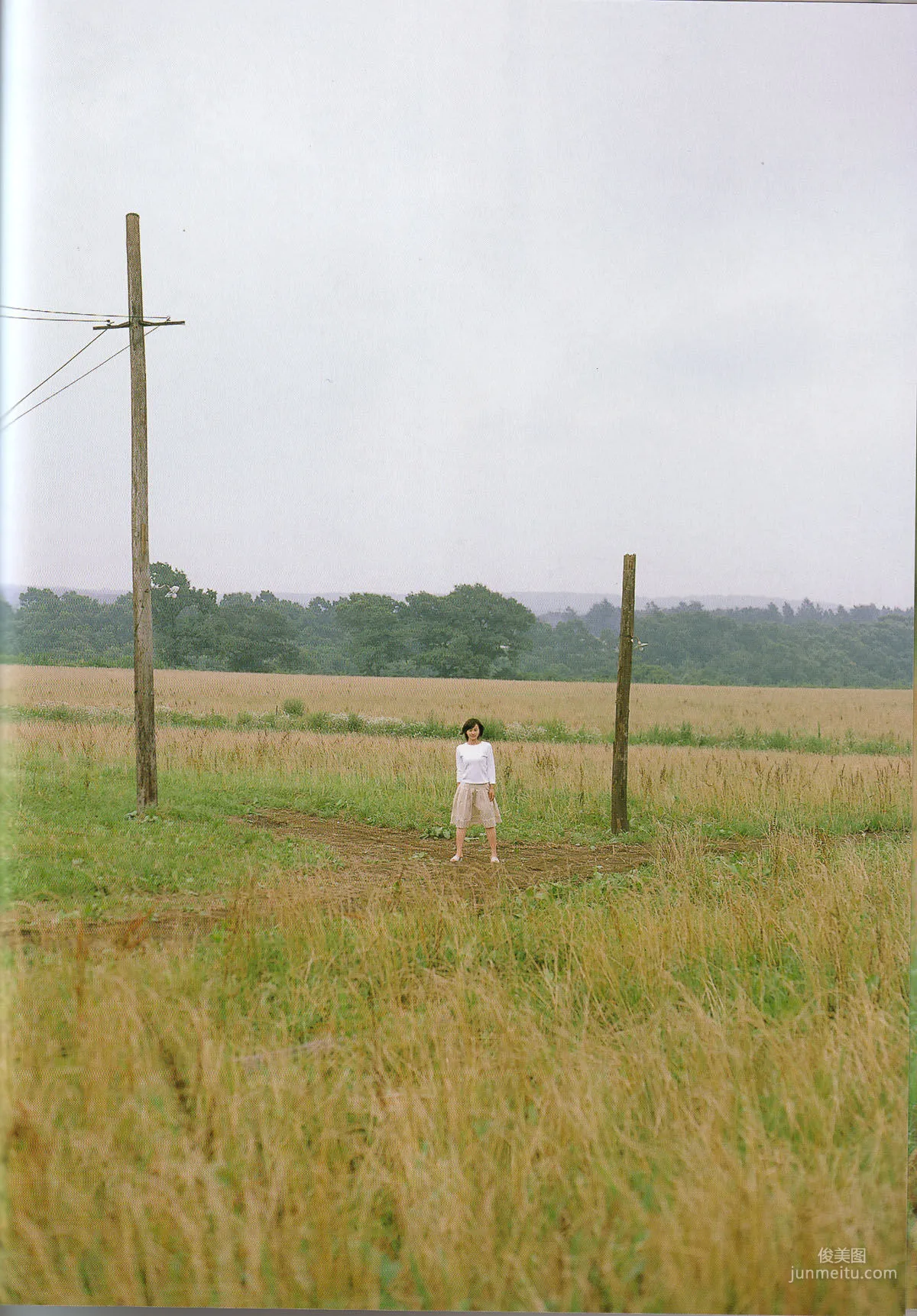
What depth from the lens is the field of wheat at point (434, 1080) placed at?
87.6 inches

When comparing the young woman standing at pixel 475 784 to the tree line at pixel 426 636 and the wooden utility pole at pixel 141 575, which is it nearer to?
the tree line at pixel 426 636

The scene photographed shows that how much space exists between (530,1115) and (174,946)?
166 centimetres

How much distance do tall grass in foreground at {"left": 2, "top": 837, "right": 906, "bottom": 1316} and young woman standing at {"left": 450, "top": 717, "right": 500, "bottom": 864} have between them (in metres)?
1.78

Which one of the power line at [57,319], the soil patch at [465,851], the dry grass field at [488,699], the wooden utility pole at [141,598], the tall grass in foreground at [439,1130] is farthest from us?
the dry grass field at [488,699]

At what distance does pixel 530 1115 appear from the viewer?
2.56 metres

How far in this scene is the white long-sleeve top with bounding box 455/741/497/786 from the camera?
5.36 metres

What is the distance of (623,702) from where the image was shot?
7230 mm

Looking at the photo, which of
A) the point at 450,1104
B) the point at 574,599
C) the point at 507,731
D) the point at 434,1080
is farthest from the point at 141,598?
the point at 507,731

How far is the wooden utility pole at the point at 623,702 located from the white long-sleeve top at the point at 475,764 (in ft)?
6.36

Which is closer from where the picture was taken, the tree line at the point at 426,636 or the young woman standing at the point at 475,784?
the tree line at the point at 426,636

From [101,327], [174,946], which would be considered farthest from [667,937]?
[101,327]

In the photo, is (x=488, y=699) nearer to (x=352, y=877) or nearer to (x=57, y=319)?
(x=352, y=877)

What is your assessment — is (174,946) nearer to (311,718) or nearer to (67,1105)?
(67,1105)

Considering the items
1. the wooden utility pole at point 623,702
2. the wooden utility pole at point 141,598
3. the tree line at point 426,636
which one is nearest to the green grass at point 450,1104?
the tree line at point 426,636
